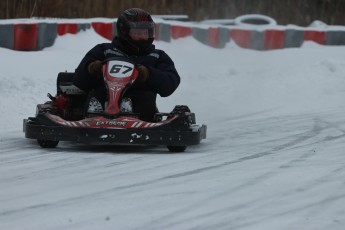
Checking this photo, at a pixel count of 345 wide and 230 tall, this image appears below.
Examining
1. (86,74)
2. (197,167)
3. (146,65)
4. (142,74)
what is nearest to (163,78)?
(146,65)

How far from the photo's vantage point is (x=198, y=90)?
14047mm

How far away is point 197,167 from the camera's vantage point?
278 inches

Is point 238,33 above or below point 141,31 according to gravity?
below

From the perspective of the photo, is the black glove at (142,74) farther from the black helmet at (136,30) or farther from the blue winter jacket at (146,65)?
the black helmet at (136,30)

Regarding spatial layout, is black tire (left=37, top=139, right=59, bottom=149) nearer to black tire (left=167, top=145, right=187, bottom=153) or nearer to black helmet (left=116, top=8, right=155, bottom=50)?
black tire (left=167, top=145, right=187, bottom=153)

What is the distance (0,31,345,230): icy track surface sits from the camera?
17.0 ft

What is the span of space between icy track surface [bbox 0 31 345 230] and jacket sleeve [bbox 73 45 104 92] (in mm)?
525

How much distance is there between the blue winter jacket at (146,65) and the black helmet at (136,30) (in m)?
0.07

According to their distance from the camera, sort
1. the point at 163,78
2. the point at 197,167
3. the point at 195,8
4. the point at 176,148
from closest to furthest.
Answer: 1. the point at 197,167
2. the point at 176,148
3. the point at 163,78
4. the point at 195,8

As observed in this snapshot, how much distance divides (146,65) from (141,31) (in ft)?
1.15

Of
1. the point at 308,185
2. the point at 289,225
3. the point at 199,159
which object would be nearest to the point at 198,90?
the point at 199,159

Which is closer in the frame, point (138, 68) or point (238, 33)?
point (138, 68)

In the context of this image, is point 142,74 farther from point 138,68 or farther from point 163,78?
point 163,78

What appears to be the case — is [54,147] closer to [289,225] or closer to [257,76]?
[289,225]
